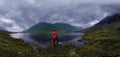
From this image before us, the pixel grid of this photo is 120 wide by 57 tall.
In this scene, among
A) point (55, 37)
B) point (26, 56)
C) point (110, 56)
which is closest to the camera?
point (55, 37)

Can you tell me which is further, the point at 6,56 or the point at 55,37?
the point at 6,56

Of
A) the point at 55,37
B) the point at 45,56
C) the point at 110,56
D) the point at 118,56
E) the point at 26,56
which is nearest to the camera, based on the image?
the point at 55,37

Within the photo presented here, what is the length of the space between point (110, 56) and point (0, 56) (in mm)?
30804

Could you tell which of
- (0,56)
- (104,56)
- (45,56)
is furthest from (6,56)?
(104,56)

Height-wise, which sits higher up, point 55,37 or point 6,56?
point 55,37

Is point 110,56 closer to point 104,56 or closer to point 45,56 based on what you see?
point 104,56

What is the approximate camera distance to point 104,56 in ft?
223

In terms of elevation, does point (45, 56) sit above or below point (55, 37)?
below

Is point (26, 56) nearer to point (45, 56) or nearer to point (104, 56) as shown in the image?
point (45, 56)

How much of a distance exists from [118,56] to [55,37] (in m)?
18.9

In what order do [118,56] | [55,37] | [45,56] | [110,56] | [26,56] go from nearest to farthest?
[55,37] → [118,56] → [110,56] → [26,56] → [45,56]

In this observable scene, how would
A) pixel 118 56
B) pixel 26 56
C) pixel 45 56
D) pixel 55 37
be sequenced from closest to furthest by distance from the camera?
pixel 55 37, pixel 118 56, pixel 26 56, pixel 45 56

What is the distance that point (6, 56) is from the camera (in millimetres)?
64750

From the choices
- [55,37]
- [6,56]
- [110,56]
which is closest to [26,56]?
[6,56]
